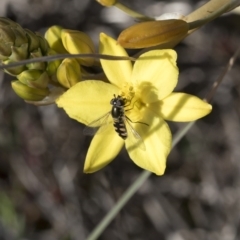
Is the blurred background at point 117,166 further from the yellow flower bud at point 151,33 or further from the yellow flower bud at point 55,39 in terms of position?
the yellow flower bud at point 151,33

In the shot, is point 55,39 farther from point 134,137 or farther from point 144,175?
point 144,175

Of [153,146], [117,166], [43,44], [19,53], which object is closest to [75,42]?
[43,44]

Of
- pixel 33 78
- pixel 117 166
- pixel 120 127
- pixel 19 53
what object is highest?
pixel 19 53

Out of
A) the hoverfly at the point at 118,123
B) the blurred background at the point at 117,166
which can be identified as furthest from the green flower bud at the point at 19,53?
the blurred background at the point at 117,166

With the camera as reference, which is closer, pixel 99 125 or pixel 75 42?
pixel 75 42

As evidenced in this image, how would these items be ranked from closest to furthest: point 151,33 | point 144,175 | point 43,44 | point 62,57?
point 62,57 → point 151,33 → point 43,44 → point 144,175

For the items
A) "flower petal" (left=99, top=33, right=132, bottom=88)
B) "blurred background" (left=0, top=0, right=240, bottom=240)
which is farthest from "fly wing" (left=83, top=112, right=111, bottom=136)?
"blurred background" (left=0, top=0, right=240, bottom=240)

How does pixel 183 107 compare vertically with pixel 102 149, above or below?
above

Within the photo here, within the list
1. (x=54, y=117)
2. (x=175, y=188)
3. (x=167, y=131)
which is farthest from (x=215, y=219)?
(x=167, y=131)
